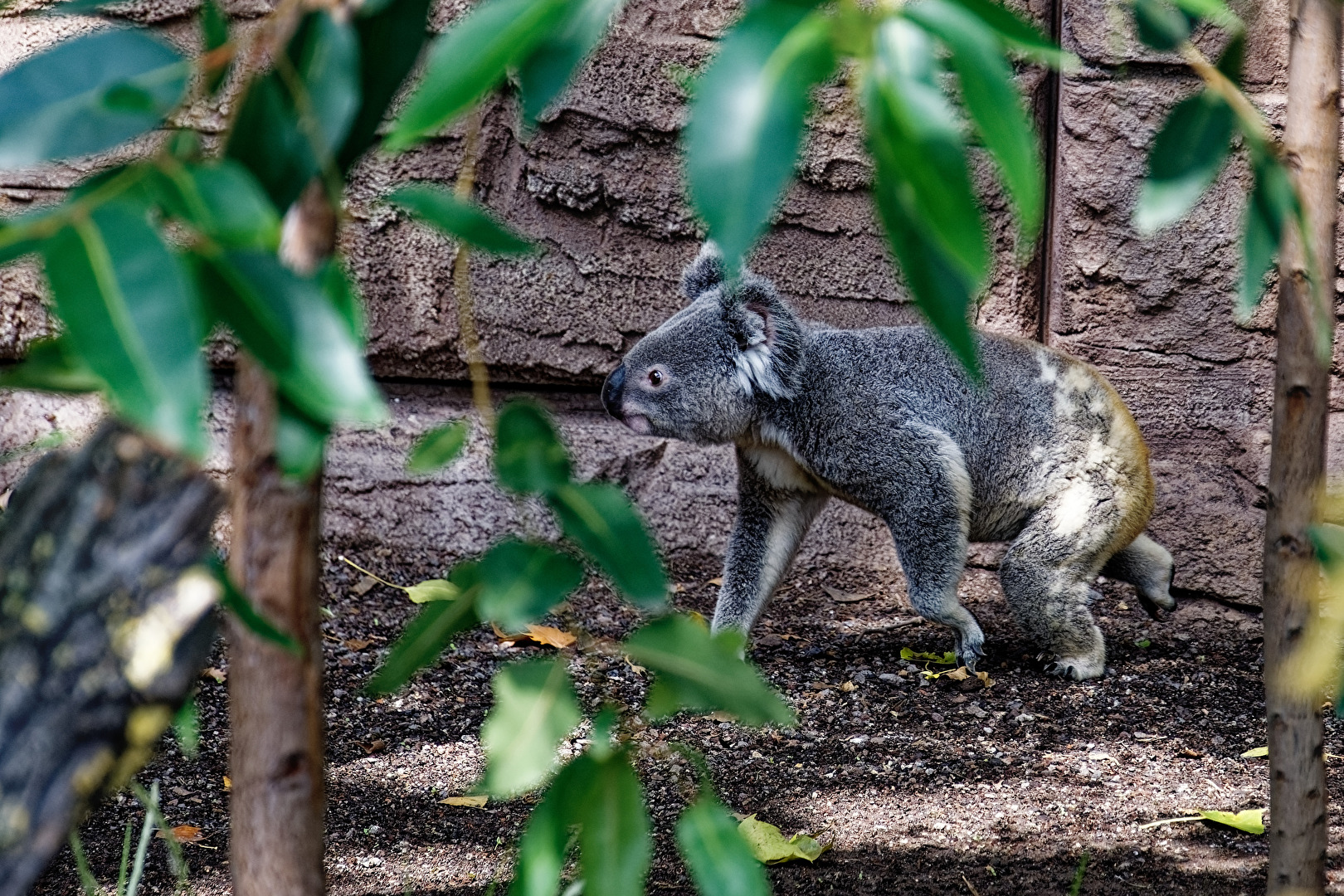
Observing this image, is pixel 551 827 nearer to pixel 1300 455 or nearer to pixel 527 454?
pixel 527 454

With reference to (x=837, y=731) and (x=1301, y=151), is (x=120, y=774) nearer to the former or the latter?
(x=1301, y=151)

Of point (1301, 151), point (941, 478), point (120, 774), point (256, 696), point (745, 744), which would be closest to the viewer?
point (120, 774)

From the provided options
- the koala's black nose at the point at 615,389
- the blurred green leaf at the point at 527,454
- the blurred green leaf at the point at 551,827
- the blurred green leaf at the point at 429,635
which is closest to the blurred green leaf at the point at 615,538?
the blurred green leaf at the point at 527,454

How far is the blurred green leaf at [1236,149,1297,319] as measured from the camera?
979mm

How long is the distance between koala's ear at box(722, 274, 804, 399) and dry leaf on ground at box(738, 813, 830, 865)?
1871 millimetres

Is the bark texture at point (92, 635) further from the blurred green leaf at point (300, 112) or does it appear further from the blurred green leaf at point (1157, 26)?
the blurred green leaf at point (1157, 26)

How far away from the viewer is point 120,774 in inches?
38.9

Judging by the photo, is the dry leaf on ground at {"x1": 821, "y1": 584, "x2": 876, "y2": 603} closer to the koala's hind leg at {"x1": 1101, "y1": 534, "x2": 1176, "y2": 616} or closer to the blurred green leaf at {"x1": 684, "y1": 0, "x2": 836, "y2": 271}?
the koala's hind leg at {"x1": 1101, "y1": 534, "x2": 1176, "y2": 616}

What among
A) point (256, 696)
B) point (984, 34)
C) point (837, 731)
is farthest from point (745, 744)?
point (984, 34)

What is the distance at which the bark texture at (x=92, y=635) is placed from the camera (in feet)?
3.09

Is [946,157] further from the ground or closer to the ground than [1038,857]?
further from the ground

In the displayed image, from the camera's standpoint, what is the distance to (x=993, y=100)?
706 mm

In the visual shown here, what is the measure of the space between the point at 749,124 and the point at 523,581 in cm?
40

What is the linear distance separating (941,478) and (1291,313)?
276 centimetres
